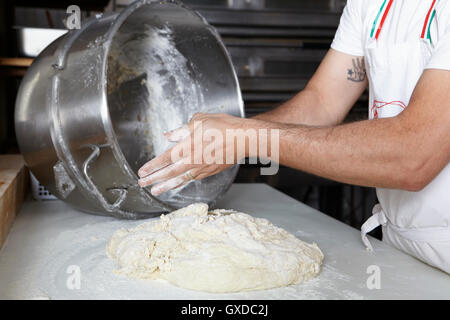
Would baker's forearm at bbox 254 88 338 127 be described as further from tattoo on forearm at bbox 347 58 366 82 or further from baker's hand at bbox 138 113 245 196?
baker's hand at bbox 138 113 245 196

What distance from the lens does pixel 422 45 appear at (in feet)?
3.51

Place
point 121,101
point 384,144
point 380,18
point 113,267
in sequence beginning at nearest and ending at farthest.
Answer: point 384,144 < point 113,267 < point 380,18 < point 121,101

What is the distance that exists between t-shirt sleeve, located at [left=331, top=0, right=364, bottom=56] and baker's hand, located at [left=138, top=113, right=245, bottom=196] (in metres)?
0.54

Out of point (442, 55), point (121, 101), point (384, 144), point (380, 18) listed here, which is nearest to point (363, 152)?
point (384, 144)

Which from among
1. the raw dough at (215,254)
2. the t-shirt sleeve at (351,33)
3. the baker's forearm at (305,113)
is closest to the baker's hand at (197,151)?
the raw dough at (215,254)

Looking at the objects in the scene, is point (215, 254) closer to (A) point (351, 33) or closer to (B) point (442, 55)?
(B) point (442, 55)

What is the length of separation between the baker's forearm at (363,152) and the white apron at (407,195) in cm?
17

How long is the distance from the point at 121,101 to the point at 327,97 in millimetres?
690

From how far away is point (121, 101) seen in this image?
160 cm

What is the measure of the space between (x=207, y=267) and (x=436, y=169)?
492 millimetres

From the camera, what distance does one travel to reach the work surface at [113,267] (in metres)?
0.92

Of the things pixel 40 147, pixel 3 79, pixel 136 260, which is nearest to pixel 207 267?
pixel 136 260

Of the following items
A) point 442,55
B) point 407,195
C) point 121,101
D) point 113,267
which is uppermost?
point 442,55

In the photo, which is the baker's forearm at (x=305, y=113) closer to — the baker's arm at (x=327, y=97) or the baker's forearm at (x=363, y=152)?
the baker's arm at (x=327, y=97)
